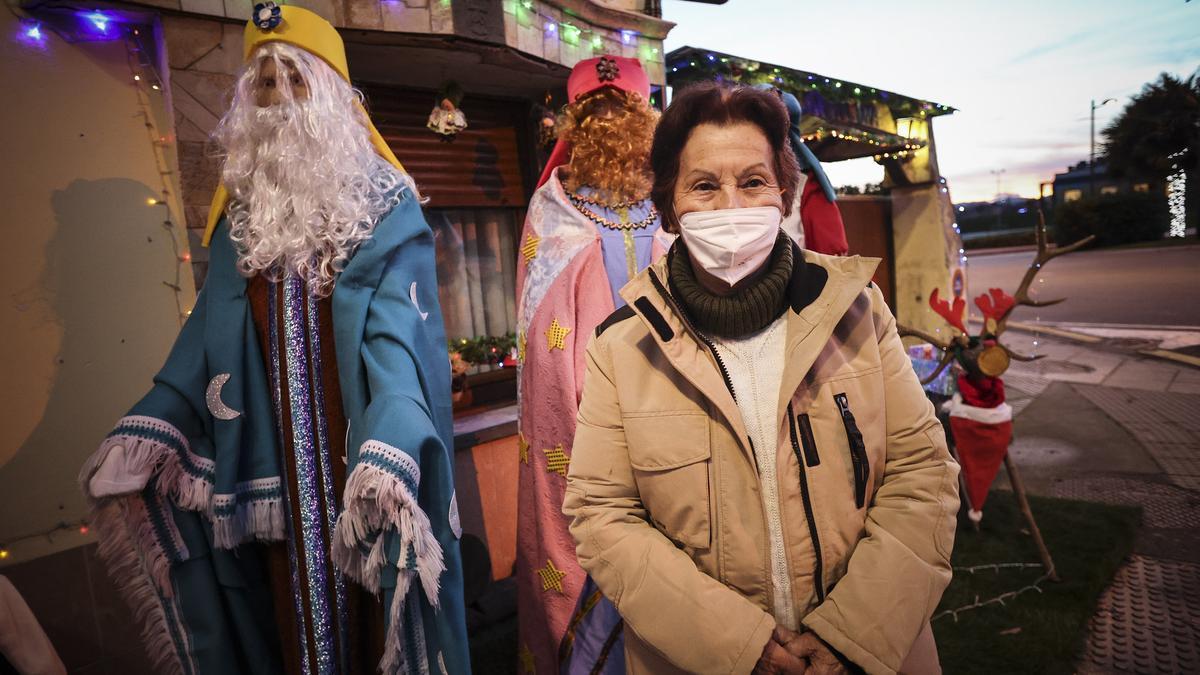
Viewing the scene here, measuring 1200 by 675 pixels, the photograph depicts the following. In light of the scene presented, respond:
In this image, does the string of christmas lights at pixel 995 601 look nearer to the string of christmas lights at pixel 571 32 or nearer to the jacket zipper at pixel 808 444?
the jacket zipper at pixel 808 444

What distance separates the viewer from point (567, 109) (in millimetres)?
2738

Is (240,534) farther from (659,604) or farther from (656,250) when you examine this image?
(656,250)

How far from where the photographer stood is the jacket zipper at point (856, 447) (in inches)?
Result: 52.5

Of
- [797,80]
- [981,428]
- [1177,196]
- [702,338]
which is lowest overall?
[981,428]

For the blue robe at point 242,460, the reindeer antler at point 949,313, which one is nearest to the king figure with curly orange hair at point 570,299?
the blue robe at point 242,460

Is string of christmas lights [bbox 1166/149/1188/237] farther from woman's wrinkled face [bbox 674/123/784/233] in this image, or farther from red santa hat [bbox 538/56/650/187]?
woman's wrinkled face [bbox 674/123/784/233]

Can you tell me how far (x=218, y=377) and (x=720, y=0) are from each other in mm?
4923

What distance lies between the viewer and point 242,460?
2.07 metres

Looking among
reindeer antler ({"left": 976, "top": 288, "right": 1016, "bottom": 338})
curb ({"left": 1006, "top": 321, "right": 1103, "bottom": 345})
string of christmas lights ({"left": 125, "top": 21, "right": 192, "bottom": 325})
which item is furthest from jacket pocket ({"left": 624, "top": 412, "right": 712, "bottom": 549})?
curb ({"left": 1006, "top": 321, "right": 1103, "bottom": 345})

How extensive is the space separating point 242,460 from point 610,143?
188cm

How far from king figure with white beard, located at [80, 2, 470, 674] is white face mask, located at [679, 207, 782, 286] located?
97 centimetres

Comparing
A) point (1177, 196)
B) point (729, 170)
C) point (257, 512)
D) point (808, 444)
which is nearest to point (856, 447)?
point (808, 444)

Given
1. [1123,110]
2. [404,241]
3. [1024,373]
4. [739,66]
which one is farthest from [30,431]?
[1024,373]

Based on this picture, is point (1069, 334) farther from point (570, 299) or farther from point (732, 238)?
point (732, 238)
